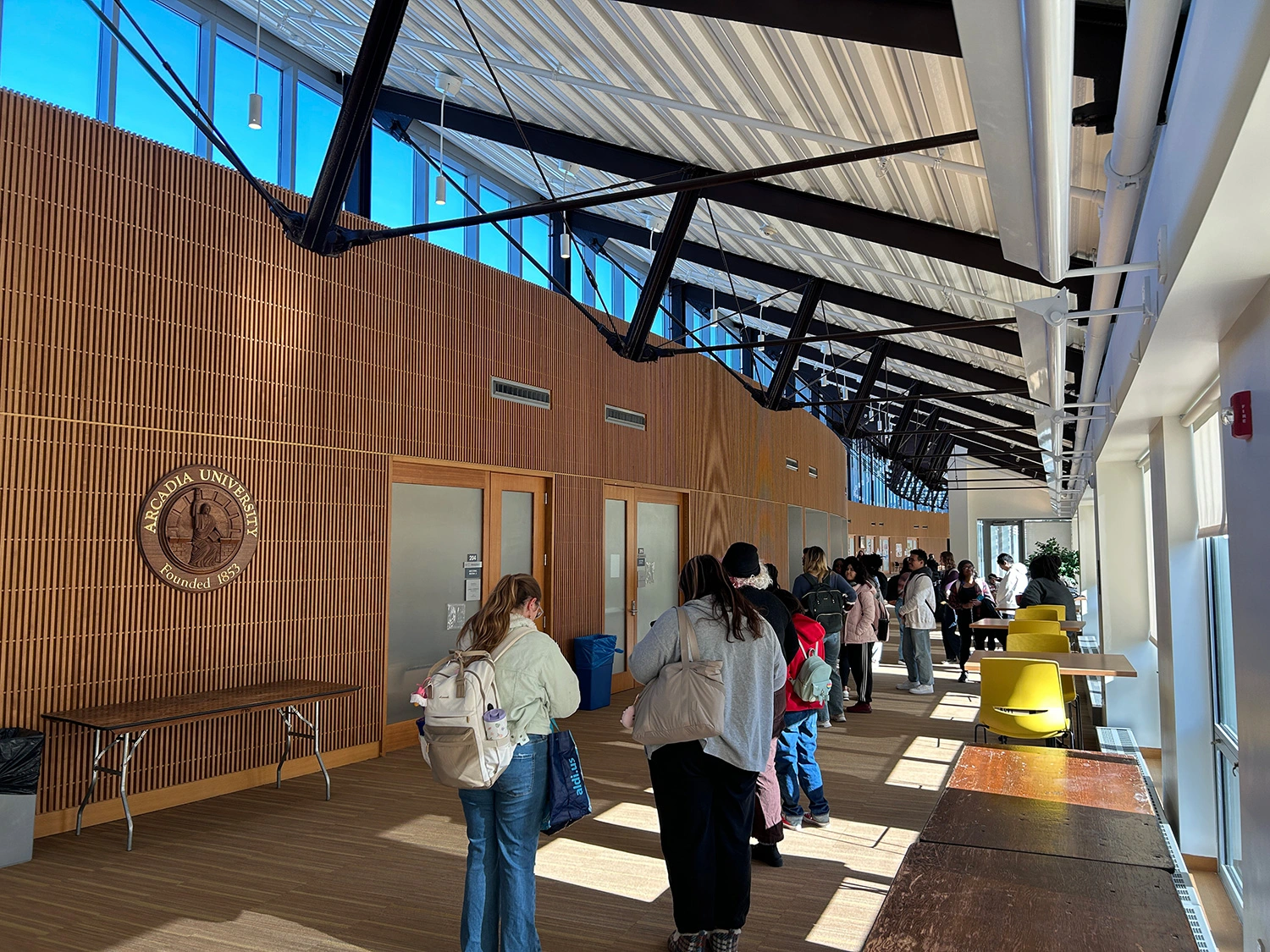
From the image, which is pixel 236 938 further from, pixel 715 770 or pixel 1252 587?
pixel 1252 587

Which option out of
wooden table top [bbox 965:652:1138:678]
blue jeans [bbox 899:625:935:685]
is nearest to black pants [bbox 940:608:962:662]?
blue jeans [bbox 899:625:935:685]

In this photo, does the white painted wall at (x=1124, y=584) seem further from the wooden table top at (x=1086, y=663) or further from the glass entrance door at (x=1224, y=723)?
the glass entrance door at (x=1224, y=723)

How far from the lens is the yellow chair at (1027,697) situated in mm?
6125

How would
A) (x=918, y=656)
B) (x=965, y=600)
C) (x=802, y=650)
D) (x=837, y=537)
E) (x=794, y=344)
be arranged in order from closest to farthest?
1. (x=802, y=650)
2. (x=918, y=656)
3. (x=965, y=600)
4. (x=794, y=344)
5. (x=837, y=537)

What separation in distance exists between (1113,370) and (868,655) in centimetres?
425

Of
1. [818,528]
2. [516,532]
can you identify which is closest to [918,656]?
[516,532]

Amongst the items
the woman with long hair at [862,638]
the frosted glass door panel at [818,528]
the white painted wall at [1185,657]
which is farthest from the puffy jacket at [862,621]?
the frosted glass door panel at [818,528]

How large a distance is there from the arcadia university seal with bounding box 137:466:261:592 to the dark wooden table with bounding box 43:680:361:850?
779mm

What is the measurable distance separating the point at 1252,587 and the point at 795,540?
569 inches

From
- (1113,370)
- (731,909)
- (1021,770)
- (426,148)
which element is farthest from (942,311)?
(731,909)

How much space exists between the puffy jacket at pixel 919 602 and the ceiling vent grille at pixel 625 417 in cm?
369

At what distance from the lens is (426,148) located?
9.70 m

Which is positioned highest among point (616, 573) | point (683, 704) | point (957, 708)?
point (616, 573)

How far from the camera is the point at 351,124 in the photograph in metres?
6.38
